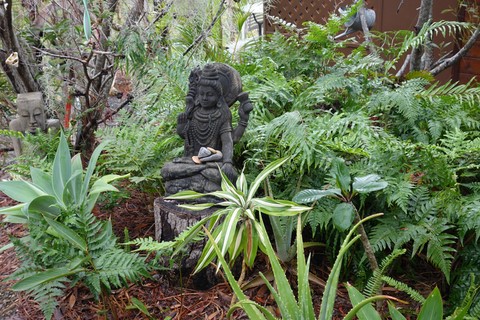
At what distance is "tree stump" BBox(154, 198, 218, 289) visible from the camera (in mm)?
2523

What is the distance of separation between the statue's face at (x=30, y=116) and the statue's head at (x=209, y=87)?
163 cm

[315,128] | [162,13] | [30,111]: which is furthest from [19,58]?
[315,128]

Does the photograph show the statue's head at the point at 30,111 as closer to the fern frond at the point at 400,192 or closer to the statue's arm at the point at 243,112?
the statue's arm at the point at 243,112

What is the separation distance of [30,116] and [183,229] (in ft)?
6.18

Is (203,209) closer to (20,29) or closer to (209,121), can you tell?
(209,121)

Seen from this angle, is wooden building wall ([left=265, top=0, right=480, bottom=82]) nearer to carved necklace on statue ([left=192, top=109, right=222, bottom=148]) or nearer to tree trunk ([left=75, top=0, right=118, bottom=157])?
tree trunk ([left=75, top=0, right=118, bottom=157])

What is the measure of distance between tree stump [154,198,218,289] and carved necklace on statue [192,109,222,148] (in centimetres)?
44

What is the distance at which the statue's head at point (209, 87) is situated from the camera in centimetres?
269

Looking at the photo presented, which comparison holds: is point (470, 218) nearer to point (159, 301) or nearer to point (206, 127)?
point (206, 127)

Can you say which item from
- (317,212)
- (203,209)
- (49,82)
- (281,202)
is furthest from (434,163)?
(49,82)

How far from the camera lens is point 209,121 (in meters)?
2.75

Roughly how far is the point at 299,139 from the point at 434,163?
72 centimetres

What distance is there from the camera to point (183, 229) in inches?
100

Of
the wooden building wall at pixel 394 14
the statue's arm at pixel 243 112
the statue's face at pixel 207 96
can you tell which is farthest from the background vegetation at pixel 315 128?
the wooden building wall at pixel 394 14
